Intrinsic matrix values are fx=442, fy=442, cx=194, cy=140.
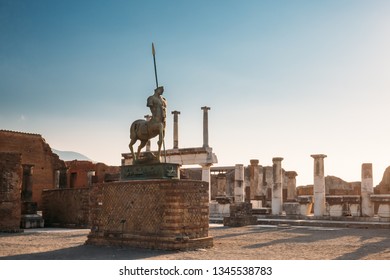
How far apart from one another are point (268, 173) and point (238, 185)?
15.5m

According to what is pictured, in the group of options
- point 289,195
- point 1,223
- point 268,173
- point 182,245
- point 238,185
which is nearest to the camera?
point 182,245

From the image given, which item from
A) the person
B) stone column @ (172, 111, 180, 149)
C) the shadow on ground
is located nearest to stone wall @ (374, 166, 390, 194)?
stone column @ (172, 111, 180, 149)

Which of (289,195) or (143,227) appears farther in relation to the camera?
(289,195)

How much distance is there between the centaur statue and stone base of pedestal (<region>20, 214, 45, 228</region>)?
28.1ft

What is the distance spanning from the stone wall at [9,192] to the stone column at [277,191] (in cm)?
1355

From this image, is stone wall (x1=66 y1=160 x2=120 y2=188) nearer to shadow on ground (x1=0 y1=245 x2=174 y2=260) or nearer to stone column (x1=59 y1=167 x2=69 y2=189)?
stone column (x1=59 y1=167 x2=69 y2=189)

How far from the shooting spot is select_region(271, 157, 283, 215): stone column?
76.4 ft

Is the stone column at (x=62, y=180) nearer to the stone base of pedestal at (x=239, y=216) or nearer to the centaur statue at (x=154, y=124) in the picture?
the stone base of pedestal at (x=239, y=216)

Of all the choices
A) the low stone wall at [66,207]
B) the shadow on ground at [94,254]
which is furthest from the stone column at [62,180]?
the shadow on ground at [94,254]

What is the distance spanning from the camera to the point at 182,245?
848cm

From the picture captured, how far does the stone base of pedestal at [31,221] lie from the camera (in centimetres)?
1619
